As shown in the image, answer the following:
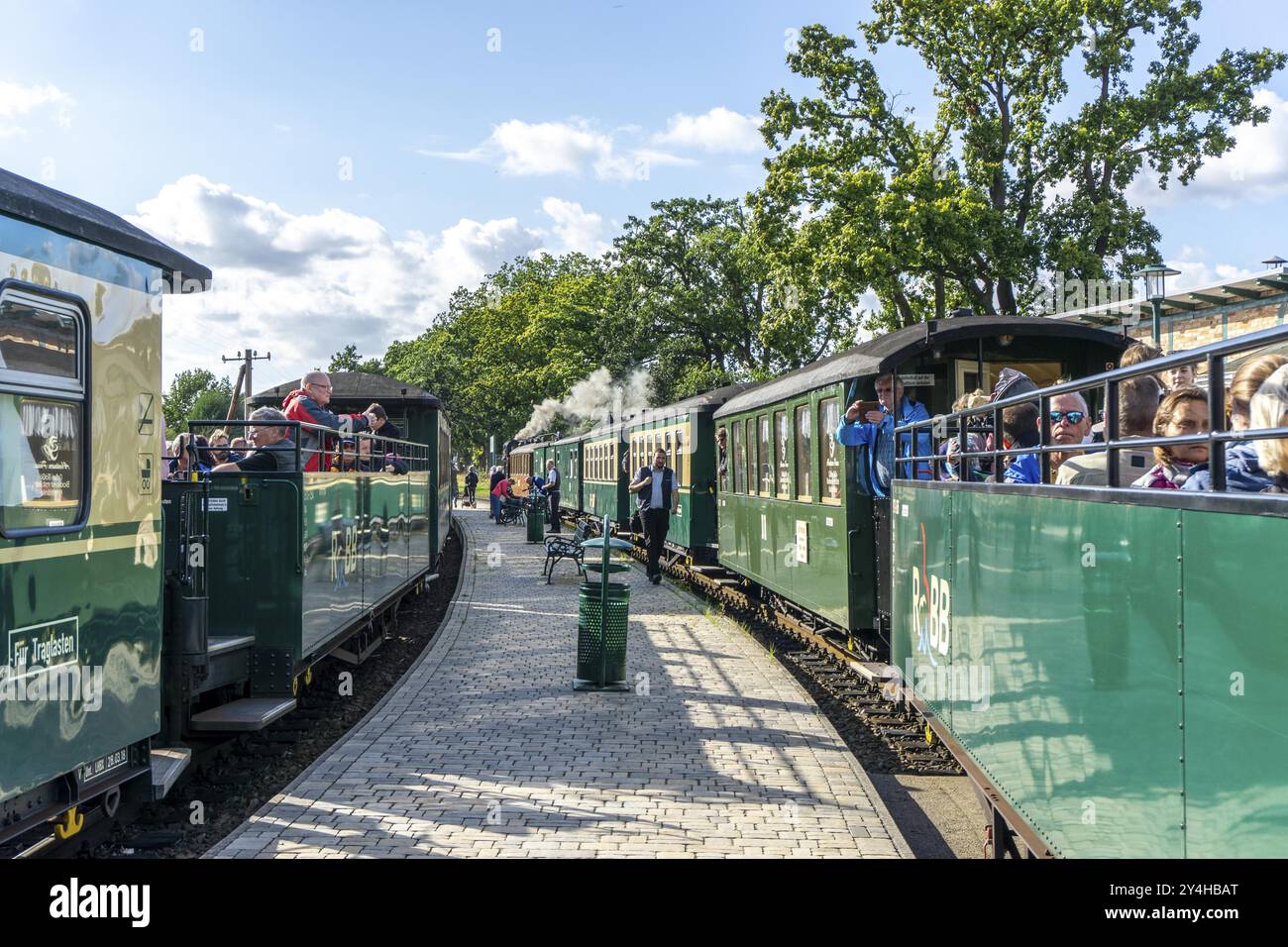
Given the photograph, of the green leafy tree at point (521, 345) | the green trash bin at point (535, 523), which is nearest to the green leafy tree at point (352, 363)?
the green leafy tree at point (521, 345)

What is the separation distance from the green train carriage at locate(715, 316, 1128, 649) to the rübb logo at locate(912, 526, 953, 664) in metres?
2.19

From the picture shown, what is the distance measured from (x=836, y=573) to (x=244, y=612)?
499cm

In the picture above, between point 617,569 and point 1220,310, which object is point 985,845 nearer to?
point 617,569

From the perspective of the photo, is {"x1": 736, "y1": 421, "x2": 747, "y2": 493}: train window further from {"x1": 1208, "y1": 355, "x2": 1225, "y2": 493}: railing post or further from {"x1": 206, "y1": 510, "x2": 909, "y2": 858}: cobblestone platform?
{"x1": 1208, "y1": 355, "x2": 1225, "y2": 493}: railing post

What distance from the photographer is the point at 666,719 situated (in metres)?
9.30

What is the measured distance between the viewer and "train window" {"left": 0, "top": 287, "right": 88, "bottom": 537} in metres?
4.46

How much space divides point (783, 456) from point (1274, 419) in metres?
10.2

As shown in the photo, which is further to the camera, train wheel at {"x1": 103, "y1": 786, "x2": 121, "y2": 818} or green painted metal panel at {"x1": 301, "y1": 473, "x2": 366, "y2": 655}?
green painted metal panel at {"x1": 301, "y1": 473, "x2": 366, "y2": 655}

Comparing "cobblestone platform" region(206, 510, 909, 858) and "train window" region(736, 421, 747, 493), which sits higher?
"train window" region(736, 421, 747, 493)

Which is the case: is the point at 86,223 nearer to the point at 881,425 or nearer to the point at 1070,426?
the point at 1070,426

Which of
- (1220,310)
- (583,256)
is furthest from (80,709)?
(583,256)

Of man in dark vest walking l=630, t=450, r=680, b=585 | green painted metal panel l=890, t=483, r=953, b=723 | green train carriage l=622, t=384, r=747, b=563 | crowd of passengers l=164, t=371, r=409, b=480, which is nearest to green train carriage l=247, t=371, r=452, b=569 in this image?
man in dark vest walking l=630, t=450, r=680, b=585

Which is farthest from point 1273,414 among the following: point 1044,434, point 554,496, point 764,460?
point 554,496
